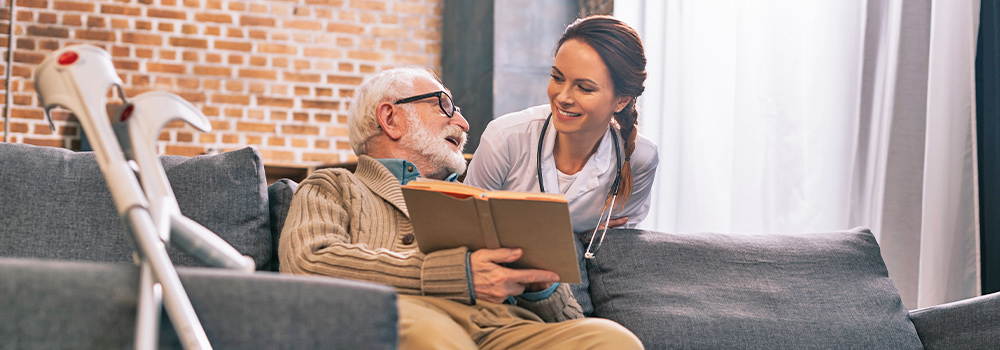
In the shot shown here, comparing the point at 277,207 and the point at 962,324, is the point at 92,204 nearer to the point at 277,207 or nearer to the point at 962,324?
the point at 277,207

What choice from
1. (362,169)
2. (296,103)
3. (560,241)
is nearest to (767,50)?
(362,169)

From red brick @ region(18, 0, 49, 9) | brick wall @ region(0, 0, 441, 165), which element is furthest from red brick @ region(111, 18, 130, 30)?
red brick @ region(18, 0, 49, 9)

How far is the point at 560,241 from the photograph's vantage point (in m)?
1.18

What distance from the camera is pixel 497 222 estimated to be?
120 cm

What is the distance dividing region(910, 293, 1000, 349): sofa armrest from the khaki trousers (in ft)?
3.11

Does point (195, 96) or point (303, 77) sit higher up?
point (303, 77)

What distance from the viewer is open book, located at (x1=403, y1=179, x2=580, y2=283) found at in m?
1.14

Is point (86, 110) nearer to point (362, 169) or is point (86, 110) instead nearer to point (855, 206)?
point (362, 169)

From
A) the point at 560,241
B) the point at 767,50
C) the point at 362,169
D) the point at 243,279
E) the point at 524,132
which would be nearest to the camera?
the point at 243,279

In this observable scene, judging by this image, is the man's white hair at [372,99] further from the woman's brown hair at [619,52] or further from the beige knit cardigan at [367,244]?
the woman's brown hair at [619,52]

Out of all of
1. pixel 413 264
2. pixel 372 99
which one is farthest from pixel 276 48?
pixel 413 264

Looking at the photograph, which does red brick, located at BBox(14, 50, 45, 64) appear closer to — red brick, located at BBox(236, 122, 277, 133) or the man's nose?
red brick, located at BBox(236, 122, 277, 133)

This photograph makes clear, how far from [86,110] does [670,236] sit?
147cm

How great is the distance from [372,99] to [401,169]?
0.24 meters
